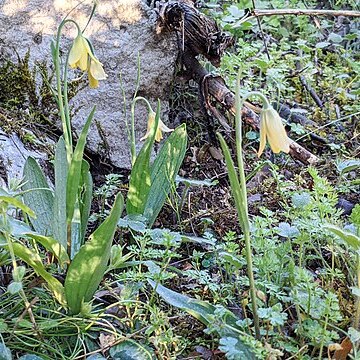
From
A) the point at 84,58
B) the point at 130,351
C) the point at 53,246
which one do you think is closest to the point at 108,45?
the point at 84,58

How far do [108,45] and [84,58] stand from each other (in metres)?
0.74

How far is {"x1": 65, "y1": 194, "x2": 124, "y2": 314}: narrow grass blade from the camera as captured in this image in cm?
103

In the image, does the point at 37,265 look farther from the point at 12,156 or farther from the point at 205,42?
the point at 205,42

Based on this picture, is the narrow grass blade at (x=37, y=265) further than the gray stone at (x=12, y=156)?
No

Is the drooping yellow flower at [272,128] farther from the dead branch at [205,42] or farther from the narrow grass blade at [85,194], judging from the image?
the dead branch at [205,42]

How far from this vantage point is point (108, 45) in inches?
78.9

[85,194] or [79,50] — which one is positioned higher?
[79,50]

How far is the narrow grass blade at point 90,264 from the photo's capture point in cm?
103

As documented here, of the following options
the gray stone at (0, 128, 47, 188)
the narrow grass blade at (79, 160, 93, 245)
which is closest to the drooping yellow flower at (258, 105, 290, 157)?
the narrow grass blade at (79, 160, 93, 245)

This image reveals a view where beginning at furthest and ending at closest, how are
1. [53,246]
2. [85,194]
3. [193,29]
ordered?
[193,29] < [85,194] < [53,246]

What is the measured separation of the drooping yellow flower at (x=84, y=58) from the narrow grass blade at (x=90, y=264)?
1.48 ft

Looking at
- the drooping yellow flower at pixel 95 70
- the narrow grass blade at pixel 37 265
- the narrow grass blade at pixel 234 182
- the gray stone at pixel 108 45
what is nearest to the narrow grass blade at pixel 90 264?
the narrow grass blade at pixel 37 265

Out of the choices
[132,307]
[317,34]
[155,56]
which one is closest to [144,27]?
[155,56]

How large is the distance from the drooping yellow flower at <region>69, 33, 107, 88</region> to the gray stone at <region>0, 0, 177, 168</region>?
2.15ft
